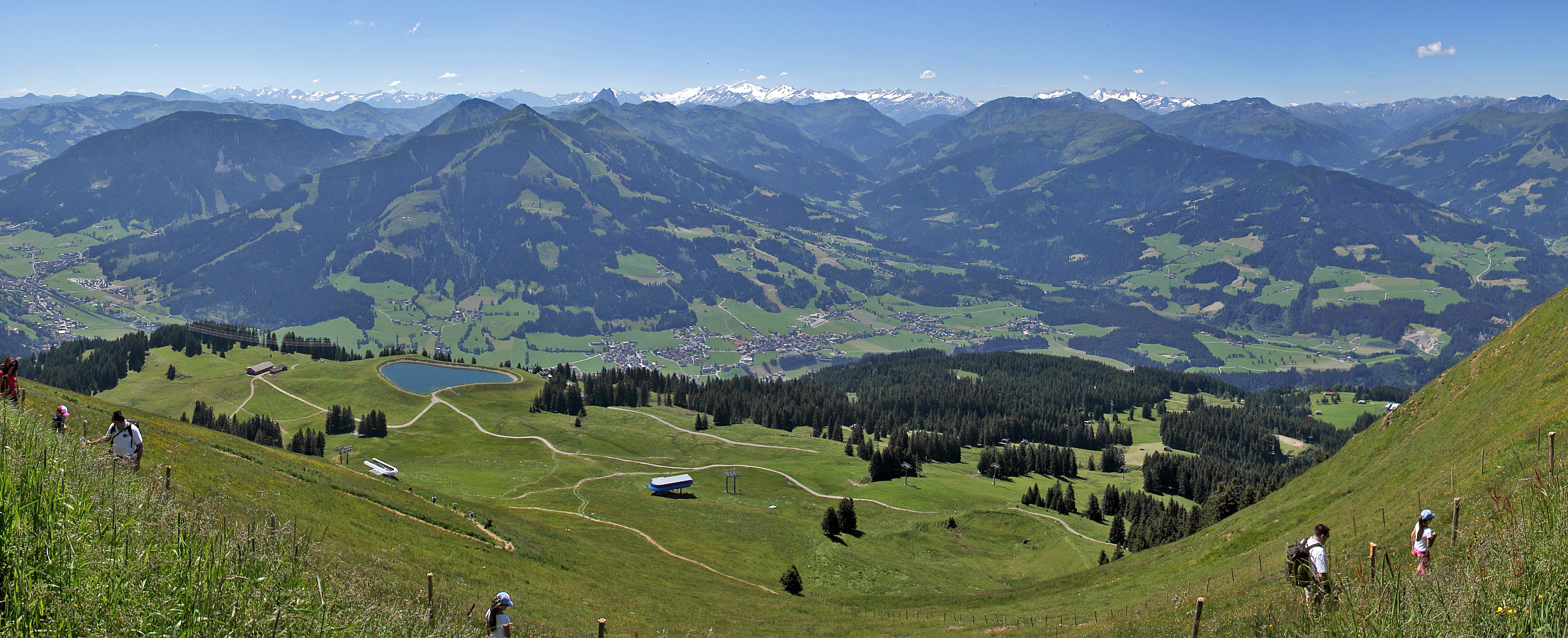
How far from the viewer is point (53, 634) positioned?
12.2 m

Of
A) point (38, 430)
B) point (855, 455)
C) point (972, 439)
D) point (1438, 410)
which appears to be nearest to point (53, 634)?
point (38, 430)

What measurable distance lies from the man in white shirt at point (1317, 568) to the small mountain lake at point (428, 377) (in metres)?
177

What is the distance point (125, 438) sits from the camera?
2881cm

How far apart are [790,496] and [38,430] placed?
97.1 meters

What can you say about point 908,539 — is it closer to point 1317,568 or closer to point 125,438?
point 1317,568

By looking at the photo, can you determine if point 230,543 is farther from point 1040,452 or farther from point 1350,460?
point 1040,452

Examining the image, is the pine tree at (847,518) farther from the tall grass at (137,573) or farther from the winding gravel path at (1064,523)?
the tall grass at (137,573)

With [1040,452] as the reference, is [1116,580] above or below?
above

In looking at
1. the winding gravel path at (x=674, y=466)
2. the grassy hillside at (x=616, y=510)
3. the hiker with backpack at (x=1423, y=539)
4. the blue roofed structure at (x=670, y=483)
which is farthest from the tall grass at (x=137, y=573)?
the winding gravel path at (x=674, y=466)

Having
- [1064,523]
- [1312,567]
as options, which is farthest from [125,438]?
[1064,523]

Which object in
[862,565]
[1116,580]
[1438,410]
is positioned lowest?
[862,565]

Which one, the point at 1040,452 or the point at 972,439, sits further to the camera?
the point at 972,439

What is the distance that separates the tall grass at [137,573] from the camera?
12.7 m

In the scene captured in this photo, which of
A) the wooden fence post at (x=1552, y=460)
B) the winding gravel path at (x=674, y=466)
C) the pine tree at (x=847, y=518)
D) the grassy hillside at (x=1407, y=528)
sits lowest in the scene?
the winding gravel path at (x=674, y=466)
